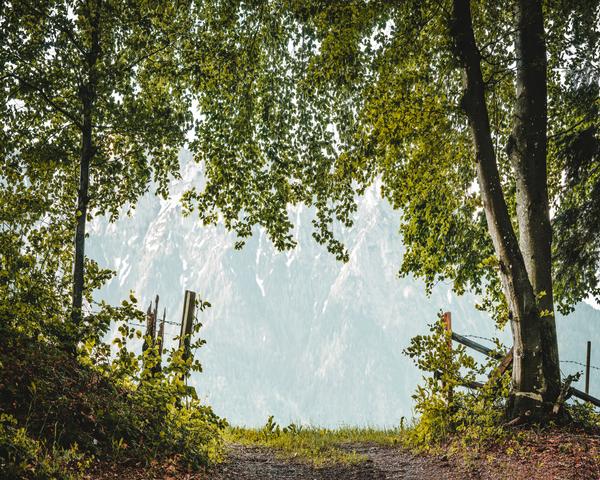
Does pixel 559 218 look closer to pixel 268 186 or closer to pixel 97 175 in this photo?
pixel 268 186

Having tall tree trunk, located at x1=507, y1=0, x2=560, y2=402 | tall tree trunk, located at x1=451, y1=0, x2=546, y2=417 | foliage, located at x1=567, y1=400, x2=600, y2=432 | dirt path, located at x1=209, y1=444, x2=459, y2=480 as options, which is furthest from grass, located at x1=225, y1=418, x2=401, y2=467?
tall tree trunk, located at x1=507, y1=0, x2=560, y2=402

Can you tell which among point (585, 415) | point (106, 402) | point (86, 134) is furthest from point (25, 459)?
point (585, 415)

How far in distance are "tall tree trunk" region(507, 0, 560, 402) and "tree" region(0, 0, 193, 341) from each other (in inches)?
237

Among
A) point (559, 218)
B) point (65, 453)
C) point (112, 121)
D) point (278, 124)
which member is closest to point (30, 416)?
point (65, 453)

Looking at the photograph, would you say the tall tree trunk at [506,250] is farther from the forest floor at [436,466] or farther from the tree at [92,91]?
the tree at [92,91]

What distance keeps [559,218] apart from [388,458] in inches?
255

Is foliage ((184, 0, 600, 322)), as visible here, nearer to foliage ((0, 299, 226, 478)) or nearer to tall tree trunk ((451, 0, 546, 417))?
tall tree trunk ((451, 0, 546, 417))

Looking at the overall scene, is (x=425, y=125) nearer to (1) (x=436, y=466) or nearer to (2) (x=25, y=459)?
(1) (x=436, y=466)

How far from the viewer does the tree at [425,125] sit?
28.1 feet

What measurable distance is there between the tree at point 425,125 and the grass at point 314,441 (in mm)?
3071

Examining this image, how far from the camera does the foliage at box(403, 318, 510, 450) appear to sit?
27.0 ft

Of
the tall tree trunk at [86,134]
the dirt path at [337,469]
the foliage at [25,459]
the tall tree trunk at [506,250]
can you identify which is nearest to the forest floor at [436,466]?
the dirt path at [337,469]

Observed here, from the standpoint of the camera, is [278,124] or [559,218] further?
[559,218]

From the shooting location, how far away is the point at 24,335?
6625 mm
